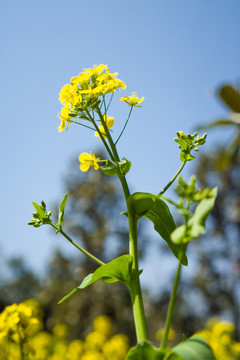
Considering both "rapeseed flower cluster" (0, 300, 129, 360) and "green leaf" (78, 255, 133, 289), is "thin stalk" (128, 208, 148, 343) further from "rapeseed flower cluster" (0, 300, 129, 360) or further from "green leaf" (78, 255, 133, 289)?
"rapeseed flower cluster" (0, 300, 129, 360)

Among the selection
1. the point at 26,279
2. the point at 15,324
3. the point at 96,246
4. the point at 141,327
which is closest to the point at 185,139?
the point at 141,327

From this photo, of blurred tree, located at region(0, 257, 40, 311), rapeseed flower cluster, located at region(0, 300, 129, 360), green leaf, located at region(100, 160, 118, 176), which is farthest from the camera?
blurred tree, located at region(0, 257, 40, 311)

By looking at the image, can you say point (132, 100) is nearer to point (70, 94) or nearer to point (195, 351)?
point (70, 94)

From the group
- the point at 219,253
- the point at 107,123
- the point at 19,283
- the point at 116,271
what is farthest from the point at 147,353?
the point at 19,283

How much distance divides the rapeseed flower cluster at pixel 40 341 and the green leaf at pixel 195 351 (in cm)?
74

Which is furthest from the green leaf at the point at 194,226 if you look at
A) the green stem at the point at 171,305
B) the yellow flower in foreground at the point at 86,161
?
the yellow flower in foreground at the point at 86,161

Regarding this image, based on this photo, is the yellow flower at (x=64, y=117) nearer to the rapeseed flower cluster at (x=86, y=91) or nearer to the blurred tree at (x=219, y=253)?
the rapeseed flower cluster at (x=86, y=91)

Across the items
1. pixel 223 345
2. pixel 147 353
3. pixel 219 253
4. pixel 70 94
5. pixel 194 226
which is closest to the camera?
pixel 194 226

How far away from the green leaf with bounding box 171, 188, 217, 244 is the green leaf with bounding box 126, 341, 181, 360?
0.82ft

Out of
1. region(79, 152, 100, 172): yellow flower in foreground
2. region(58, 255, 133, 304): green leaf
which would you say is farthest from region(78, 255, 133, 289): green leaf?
region(79, 152, 100, 172): yellow flower in foreground

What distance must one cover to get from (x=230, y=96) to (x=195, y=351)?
0.51 meters

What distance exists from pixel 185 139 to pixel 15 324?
0.89 metres

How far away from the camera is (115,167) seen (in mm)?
1077

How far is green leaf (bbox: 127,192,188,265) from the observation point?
1021 mm
